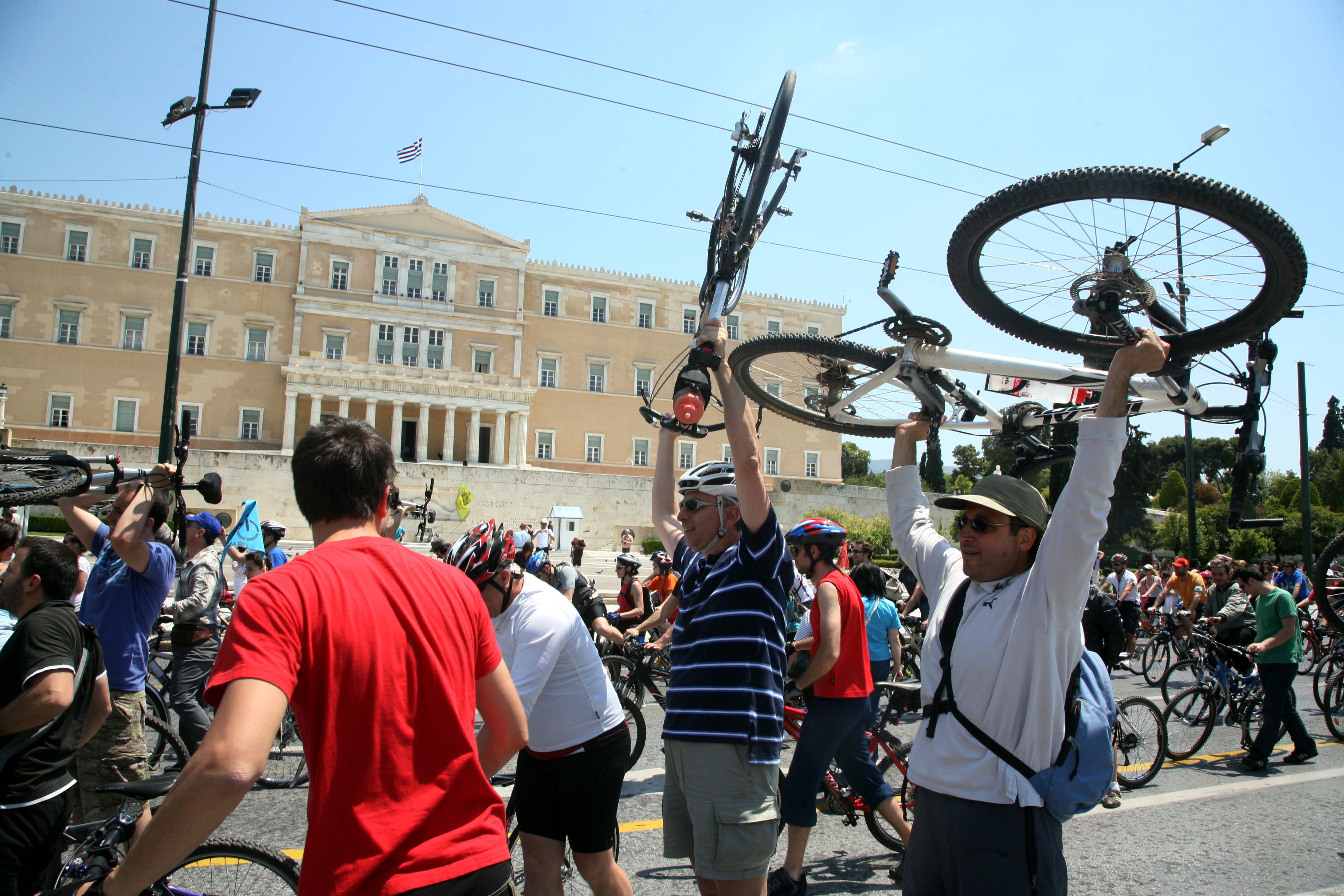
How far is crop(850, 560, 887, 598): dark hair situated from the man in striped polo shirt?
376 centimetres

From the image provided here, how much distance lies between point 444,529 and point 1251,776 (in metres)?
39.0

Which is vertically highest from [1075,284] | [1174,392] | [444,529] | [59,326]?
[59,326]

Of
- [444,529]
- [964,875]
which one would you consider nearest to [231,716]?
[964,875]

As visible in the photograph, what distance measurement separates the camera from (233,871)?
3.17 metres

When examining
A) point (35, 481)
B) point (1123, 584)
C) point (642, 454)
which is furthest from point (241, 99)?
point (642, 454)

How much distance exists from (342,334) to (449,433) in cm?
987

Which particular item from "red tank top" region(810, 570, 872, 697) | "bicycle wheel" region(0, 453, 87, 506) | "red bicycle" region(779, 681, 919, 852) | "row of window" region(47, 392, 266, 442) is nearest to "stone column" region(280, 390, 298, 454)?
"row of window" region(47, 392, 266, 442)

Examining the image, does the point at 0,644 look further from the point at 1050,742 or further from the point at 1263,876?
the point at 1263,876

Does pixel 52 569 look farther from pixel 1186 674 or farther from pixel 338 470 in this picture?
pixel 1186 674

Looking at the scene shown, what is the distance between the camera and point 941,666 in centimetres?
255

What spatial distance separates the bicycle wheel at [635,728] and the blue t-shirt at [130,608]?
3237mm

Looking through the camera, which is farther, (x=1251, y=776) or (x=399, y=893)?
(x=1251, y=776)

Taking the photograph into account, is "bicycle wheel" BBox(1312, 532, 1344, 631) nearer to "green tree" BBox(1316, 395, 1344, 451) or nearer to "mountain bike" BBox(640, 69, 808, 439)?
"mountain bike" BBox(640, 69, 808, 439)

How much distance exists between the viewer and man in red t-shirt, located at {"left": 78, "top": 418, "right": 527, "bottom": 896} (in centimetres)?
161
